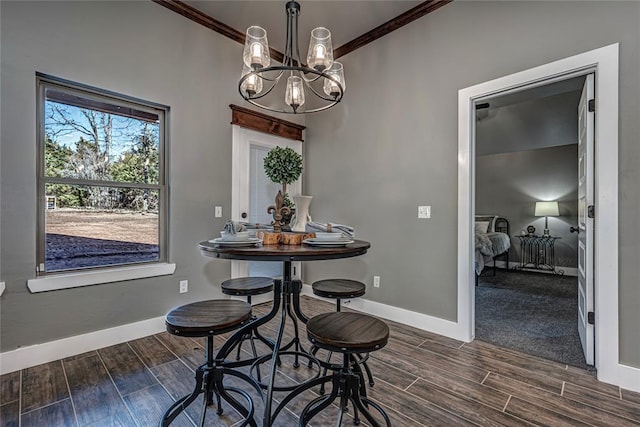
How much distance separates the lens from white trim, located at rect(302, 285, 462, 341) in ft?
8.43

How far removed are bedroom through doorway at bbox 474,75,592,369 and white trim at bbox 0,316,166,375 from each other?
3188 millimetres

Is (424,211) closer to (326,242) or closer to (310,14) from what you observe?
(326,242)

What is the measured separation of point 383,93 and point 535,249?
5.04 m

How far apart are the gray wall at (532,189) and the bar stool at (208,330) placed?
6413 mm

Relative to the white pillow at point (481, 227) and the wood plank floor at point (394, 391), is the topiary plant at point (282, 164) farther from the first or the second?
the white pillow at point (481, 227)

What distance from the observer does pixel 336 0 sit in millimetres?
2695

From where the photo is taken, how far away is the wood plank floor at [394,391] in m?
1.53

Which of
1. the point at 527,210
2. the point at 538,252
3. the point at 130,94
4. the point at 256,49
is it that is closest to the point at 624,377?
the point at 256,49

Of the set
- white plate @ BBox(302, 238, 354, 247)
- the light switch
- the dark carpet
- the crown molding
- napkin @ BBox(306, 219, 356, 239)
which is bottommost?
the dark carpet

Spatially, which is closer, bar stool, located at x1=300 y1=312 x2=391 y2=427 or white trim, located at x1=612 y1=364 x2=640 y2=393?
bar stool, located at x1=300 y1=312 x2=391 y2=427

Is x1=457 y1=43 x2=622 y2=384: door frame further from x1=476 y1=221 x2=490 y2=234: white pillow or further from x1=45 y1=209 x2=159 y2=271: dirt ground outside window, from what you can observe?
x1=476 y1=221 x2=490 y2=234: white pillow

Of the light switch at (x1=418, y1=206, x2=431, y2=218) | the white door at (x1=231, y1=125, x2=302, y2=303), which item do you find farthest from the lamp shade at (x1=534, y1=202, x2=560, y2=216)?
the white door at (x1=231, y1=125, x2=302, y2=303)

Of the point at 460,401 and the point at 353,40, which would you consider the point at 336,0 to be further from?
the point at 460,401

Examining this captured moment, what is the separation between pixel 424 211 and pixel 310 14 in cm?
222
